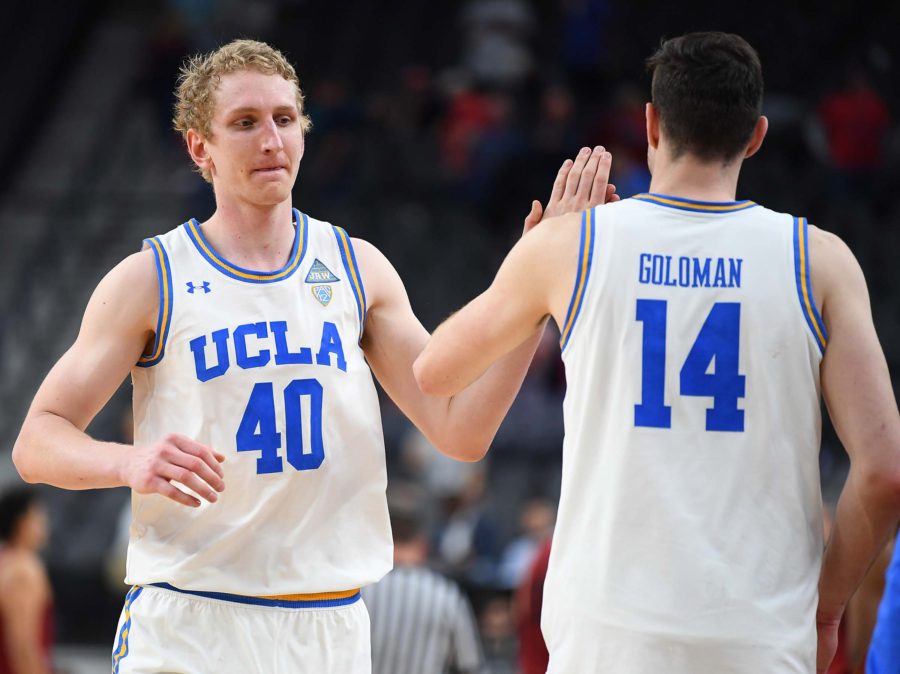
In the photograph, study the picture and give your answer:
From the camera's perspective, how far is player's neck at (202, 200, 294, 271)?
4570 millimetres

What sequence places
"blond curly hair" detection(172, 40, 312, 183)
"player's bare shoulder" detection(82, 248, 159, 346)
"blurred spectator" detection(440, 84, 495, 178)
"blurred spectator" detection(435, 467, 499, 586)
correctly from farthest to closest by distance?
1. "blurred spectator" detection(440, 84, 495, 178)
2. "blurred spectator" detection(435, 467, 499, 586)
3. "blond curly hair" detection(172, 40, 312, 183)
4. "player's bare shoulder" detection(82, 248, 159, 346)

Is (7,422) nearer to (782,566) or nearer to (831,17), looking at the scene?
(831,17)

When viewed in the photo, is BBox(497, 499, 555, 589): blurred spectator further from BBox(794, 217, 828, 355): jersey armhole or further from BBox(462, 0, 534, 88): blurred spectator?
BBox(794, 217, 828, 355): jersey armhole

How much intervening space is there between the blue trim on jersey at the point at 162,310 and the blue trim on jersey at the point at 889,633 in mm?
2255

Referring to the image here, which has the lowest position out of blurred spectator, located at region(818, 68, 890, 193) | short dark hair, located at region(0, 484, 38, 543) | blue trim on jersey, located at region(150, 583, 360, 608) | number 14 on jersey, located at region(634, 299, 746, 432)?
blue trim on jersey, located at region(150, 583, 360, 608)

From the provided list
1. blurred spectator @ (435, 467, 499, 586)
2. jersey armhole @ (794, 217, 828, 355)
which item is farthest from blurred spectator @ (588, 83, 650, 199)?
jersey armhole @ (794, 217, 828, 355)

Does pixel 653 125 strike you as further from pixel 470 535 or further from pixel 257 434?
pixel 470 535

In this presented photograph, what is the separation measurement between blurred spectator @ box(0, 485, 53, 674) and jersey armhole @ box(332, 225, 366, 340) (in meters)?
4.24

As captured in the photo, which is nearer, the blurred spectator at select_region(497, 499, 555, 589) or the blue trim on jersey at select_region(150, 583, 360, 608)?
the blue trim on jersey at select_region(150, 583, 360, 608)

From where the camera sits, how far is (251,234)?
461 centimetres

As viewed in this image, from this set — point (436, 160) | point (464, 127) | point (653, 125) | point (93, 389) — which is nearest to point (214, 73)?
point (93, 389)

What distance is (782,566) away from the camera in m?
3.56

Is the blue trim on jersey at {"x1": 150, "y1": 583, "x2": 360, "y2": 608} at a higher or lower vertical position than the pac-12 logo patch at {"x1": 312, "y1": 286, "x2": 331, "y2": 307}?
lower

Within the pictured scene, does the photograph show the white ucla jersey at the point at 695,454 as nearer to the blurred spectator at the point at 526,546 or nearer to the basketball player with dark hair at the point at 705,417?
the basketball player with dark hair at the point at 705,417
